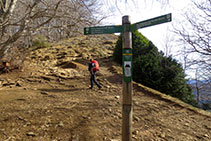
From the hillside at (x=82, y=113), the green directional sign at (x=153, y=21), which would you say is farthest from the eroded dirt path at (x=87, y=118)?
the green directional sign at (x=153, y=21)

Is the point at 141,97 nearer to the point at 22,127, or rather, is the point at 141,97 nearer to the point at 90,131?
the point at 90,131

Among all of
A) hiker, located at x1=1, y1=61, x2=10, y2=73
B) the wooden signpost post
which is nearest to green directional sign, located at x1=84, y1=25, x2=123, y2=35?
the wooden signpost post

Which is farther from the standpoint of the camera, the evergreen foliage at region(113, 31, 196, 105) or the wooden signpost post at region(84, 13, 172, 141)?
the evergreen foliage at region(113, 31, 196, 105)

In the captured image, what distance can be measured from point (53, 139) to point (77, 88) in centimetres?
327

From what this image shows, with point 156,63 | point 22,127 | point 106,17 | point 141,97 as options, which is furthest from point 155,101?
point 22,127

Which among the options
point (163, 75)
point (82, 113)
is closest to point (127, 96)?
point (82, 113)

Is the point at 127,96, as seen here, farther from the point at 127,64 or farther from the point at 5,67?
the point at 5,67

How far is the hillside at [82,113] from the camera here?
2621 millimetres

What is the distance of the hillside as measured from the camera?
2.62 m

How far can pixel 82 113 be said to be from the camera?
3391 millimetres

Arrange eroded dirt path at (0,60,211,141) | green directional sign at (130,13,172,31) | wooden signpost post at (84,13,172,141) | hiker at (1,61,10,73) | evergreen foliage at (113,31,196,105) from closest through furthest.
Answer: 1. green directional sign at (130,13,172,31)
2. wooden signpost post at (84,13,172,141)
3. eroded dirt path at (0,60,211,141)
4. evergreen foliage at (113,31,196,105)
5. hiker at (1,61,10,73)

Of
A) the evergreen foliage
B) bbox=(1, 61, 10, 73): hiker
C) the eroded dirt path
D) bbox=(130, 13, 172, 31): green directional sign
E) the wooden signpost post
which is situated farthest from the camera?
bbox=(1, 61, 10, 73): hiker

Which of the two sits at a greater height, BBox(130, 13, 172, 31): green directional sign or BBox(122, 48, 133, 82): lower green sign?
BBox(130, 13, 172, 31): green directional sign

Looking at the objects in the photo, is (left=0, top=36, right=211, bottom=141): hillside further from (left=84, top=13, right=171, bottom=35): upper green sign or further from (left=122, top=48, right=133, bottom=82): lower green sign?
(left=84, top=13, right=171, bottom=35): upper green sign
